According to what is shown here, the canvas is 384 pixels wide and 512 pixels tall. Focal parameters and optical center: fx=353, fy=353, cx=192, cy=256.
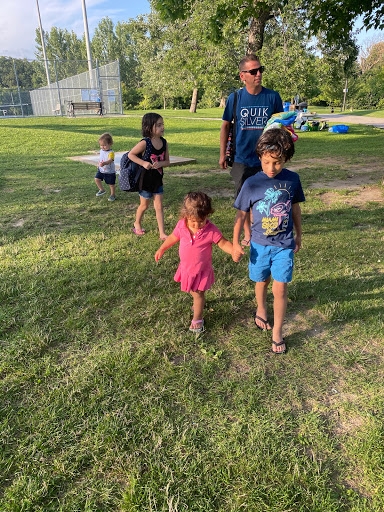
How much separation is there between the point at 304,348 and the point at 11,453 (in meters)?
2.01

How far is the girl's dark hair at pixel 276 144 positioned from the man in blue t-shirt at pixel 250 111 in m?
1.32

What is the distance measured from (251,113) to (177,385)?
9.58ft

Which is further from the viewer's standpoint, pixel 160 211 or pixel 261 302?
pixel 160 211

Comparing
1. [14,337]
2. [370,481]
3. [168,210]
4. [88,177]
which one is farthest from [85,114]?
[370,481]

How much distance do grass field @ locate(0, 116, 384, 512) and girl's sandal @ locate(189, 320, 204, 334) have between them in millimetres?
65

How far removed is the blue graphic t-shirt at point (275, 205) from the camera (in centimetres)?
248

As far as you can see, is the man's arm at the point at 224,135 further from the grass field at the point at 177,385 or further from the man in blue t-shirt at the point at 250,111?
the grass field at the point at 177,385

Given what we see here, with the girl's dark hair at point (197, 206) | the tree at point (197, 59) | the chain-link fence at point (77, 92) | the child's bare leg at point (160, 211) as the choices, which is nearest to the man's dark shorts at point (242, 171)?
the child's bare leg at point (160, 211)

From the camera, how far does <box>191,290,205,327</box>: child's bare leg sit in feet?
9.18

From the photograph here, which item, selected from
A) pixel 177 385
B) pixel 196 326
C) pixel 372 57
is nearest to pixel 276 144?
pixel 196 326

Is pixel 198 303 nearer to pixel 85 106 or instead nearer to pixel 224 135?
pixel 224 135

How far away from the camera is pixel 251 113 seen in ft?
12.5

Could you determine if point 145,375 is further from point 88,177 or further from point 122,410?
point 88,177

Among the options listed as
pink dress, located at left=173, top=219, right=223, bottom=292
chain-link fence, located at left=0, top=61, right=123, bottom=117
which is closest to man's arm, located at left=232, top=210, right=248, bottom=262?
pink dress, located at left=173, top=219, right=223, bottom=292
